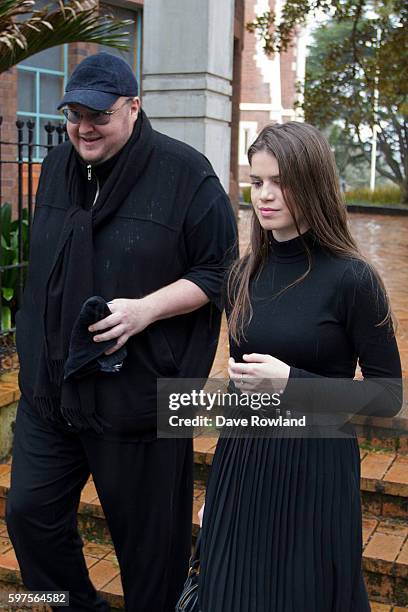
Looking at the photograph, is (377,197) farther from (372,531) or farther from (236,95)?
(372,531)

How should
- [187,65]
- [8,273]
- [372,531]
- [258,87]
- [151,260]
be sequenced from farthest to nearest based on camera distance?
[258,87]
[187,65]
[8,273]
[372,531]
[151,260]

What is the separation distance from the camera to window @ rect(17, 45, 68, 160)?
31.3 ft

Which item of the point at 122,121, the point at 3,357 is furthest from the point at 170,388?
the point at 3,357

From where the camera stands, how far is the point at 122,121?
275cm

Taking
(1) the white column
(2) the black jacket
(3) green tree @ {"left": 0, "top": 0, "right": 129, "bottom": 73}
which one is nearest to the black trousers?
(2) the black jacket

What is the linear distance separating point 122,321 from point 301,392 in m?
0.70

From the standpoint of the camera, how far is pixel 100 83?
269 centimetres

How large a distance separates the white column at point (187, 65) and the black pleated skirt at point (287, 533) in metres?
3.56

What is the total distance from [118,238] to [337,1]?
904cm

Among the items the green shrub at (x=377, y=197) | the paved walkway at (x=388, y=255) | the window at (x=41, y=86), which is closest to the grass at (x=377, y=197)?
the green shrub at (x=377, y=197)

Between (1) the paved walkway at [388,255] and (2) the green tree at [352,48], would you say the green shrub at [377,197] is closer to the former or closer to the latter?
(1) the paved walkway at [388,255]

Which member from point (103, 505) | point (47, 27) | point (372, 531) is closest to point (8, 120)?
point (47, 27)

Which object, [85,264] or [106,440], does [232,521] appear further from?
[85,264]

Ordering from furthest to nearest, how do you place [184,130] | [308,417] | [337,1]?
[337,1] → [184,130] → [308,417]
